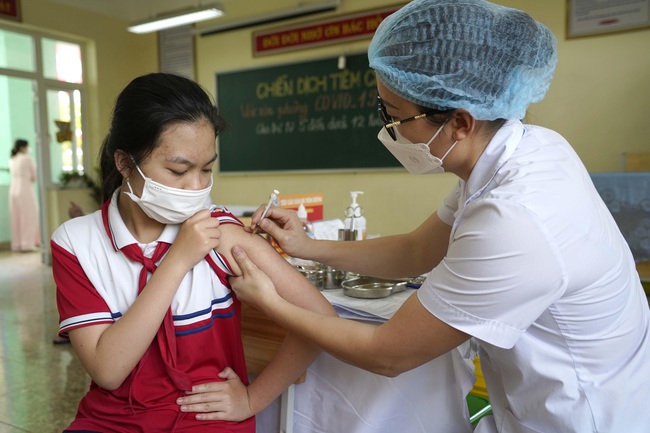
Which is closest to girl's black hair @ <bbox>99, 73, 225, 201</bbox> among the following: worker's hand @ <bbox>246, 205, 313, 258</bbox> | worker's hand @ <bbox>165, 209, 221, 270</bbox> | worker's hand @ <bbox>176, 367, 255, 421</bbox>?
worker's hand @ <bbox>165, 209, 221, 270</bbox>

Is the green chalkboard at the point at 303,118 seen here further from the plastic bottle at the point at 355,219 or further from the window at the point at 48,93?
the plastic bottle at the point at 355,219

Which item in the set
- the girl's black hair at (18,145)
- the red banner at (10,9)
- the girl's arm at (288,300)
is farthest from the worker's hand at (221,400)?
the girl's black hair at (18,145)

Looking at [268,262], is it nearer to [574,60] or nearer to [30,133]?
[574,60]

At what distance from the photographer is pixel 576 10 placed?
13.9 ft

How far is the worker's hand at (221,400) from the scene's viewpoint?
3.73 feet

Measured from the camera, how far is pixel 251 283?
1.15m

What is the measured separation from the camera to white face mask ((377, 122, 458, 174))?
108 cm

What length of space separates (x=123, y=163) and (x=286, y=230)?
499 mm

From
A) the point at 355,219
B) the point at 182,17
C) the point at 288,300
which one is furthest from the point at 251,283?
the point at 182,17

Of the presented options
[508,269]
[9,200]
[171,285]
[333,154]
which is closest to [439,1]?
[508,269]

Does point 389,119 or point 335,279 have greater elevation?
point 389,119

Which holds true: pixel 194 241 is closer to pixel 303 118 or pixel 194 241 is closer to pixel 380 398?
pixel 380 398

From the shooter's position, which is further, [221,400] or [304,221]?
[304,221]

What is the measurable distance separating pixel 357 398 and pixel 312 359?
0.63 feet
